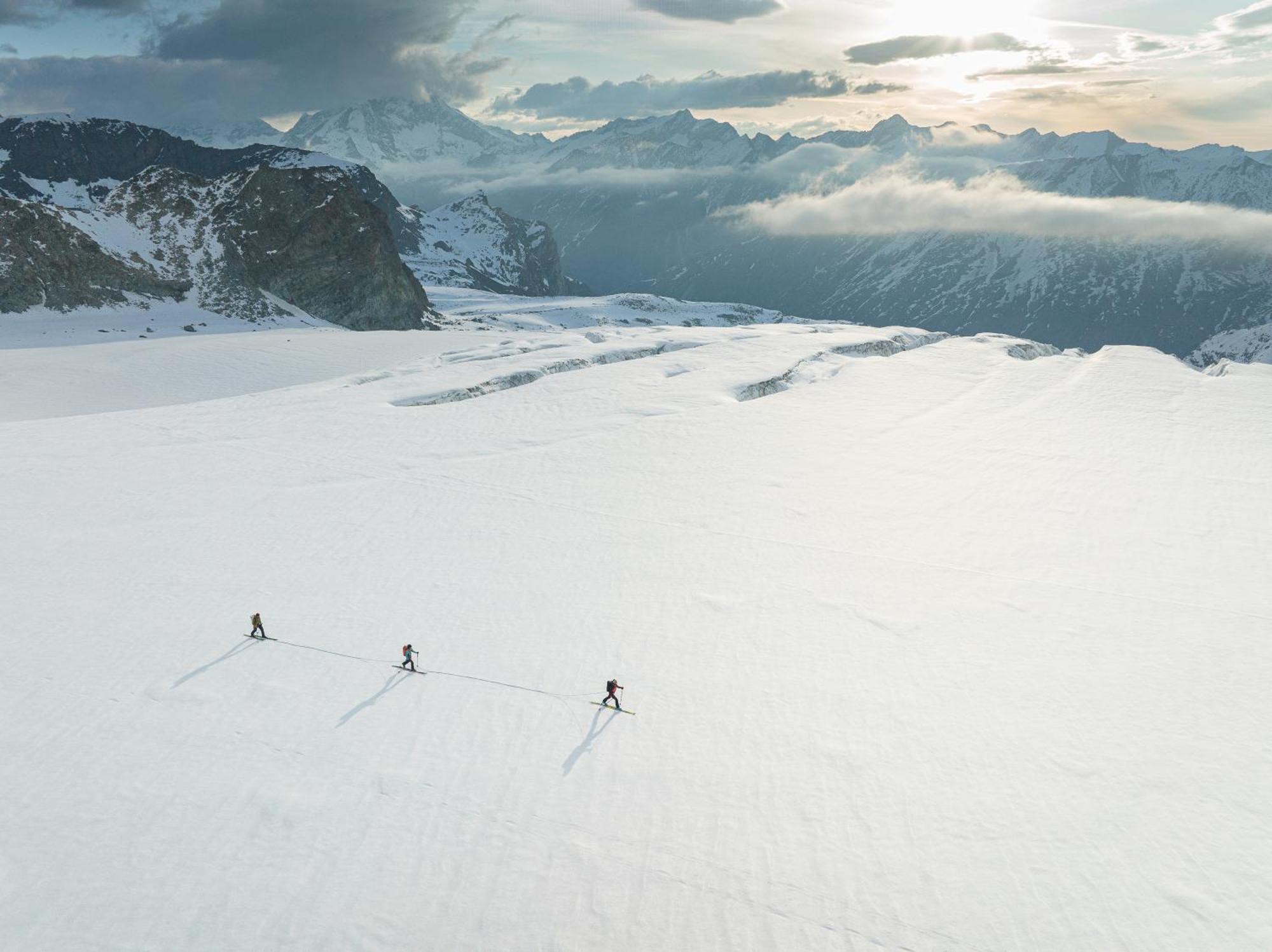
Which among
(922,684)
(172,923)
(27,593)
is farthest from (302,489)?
(922,684)

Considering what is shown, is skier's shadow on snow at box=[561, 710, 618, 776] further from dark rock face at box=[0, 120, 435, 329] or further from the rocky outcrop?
dark rock face at box=[0, 120, 435, 329]

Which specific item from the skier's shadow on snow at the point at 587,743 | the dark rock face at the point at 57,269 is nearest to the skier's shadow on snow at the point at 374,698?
the skier's shadow on snow at the point at 587,743

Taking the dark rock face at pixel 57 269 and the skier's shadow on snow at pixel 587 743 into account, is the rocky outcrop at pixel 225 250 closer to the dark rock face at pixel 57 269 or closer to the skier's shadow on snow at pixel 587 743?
the dark rock face at pixel 57 269

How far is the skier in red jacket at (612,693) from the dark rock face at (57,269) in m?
107

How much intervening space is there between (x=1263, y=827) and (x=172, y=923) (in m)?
22.9

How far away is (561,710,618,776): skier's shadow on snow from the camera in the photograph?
60.0 ft

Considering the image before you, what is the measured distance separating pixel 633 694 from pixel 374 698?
7.15 m

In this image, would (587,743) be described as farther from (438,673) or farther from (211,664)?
(211,664)

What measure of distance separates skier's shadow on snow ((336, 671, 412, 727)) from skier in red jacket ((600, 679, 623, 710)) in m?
5.39

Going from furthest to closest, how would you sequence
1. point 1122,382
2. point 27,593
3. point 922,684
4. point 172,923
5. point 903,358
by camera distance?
1. point 903,358
2. point 1122,382
3. point 27,593
4. point 922,684
5. point 172,923

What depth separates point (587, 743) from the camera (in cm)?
1919

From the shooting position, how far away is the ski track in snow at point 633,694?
14820 millimetres

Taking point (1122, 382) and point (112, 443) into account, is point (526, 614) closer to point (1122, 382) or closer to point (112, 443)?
point (112, 443)

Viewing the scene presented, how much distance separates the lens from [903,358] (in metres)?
79.2
